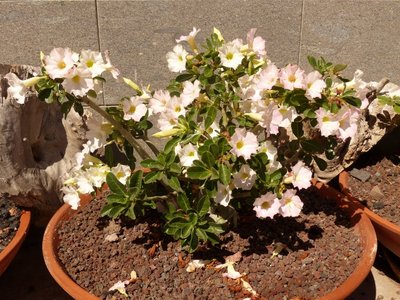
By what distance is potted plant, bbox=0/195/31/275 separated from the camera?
2207mm

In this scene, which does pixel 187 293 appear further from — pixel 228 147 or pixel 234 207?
pixel 228 147

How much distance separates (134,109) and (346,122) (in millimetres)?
717

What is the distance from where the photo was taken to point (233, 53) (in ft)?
6.20

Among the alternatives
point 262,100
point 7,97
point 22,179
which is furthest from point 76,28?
point 262,100

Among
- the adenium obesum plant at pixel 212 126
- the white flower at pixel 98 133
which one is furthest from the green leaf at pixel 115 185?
the white flower at pixel 98 133

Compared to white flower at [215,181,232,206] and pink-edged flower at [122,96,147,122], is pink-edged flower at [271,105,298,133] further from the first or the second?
pink-edged flower at [122,96,147,122]

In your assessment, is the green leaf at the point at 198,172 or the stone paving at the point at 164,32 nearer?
the green leaf at the point at 198,172

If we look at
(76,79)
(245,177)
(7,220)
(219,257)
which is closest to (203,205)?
(245,177)

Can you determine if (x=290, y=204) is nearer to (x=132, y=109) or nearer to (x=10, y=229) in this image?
(x=132, y=109)

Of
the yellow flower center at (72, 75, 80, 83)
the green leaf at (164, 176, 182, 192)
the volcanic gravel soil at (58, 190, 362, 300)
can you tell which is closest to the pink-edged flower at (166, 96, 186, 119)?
the green leaf at (164, 176, 182, 192)

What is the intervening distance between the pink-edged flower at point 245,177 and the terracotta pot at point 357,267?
1.49ft

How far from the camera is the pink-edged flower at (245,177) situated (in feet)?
6.22

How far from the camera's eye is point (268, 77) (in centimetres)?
182

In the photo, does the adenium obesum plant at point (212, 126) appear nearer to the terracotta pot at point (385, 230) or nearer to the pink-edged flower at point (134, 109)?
the pink-edged flower at point (134, 109)
